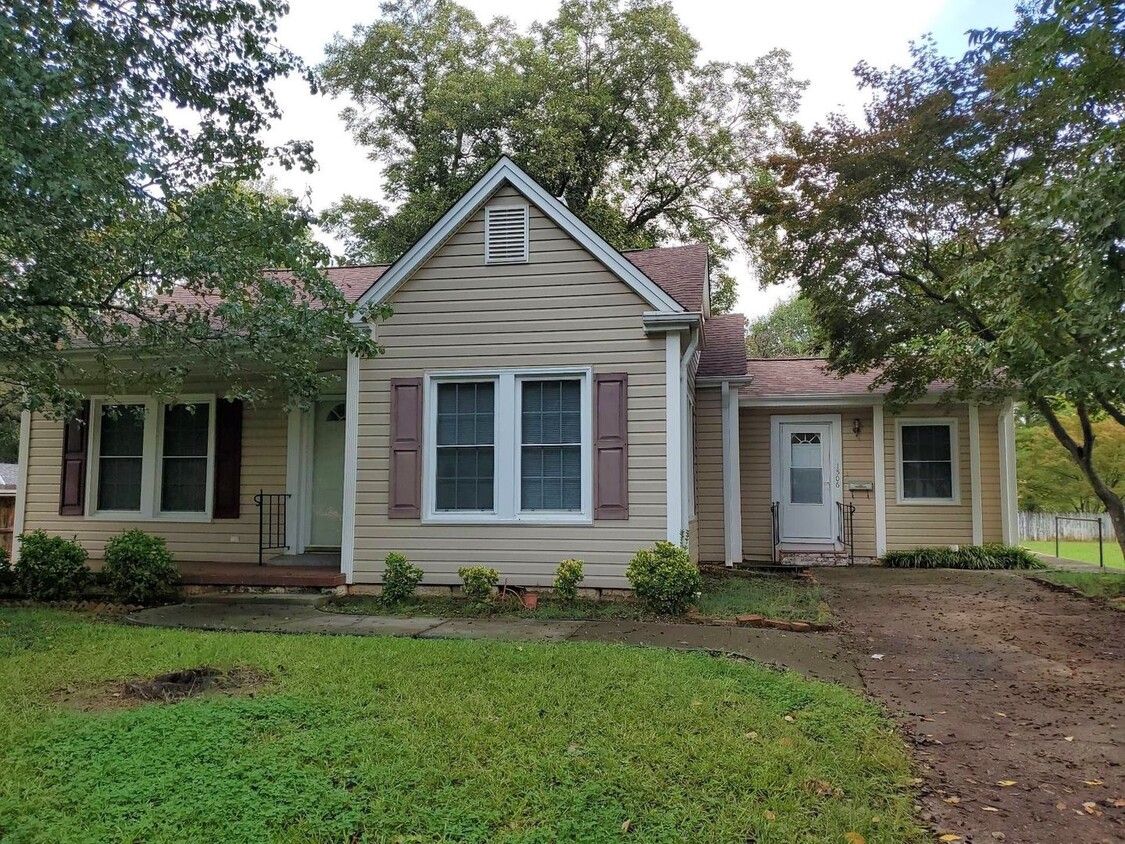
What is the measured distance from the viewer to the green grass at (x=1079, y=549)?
18.6m

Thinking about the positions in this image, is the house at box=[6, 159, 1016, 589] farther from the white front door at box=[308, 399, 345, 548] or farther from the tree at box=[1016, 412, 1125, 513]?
the tree at box=[1016, 412, 1125, 513]

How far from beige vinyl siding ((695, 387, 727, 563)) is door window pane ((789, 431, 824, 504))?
1.78m

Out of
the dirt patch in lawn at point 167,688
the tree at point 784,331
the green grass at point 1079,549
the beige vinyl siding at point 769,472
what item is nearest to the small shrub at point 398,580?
the dirt patch in lawn at point 167,688

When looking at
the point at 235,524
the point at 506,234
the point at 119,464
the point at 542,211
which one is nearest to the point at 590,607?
the point at 506,234

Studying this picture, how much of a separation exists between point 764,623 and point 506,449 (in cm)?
328

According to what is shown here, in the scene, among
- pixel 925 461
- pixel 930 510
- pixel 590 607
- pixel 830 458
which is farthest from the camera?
pixel 830 458

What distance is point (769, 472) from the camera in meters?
12.9

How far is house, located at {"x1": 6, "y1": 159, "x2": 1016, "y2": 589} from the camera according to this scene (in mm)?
8258

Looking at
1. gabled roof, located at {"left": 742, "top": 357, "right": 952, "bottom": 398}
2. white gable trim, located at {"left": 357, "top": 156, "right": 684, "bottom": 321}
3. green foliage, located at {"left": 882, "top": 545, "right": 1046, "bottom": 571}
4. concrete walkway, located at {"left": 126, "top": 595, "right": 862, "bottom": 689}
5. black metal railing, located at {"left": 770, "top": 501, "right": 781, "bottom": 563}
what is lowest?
concrete walkway, located at {"left": 126, "top": 595, "right": 862, "bottom": 689}

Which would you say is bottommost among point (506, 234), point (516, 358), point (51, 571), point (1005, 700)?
point (1005, 700)

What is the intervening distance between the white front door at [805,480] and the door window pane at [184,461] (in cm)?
896

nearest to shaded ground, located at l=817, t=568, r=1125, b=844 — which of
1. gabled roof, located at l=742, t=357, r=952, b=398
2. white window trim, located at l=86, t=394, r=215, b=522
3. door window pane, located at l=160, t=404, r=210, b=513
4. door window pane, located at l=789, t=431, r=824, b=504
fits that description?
door window pane, located at l=789, t=431, r=824, b=504

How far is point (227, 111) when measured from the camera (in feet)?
26.1

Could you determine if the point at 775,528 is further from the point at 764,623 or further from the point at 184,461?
the point at 184,461
